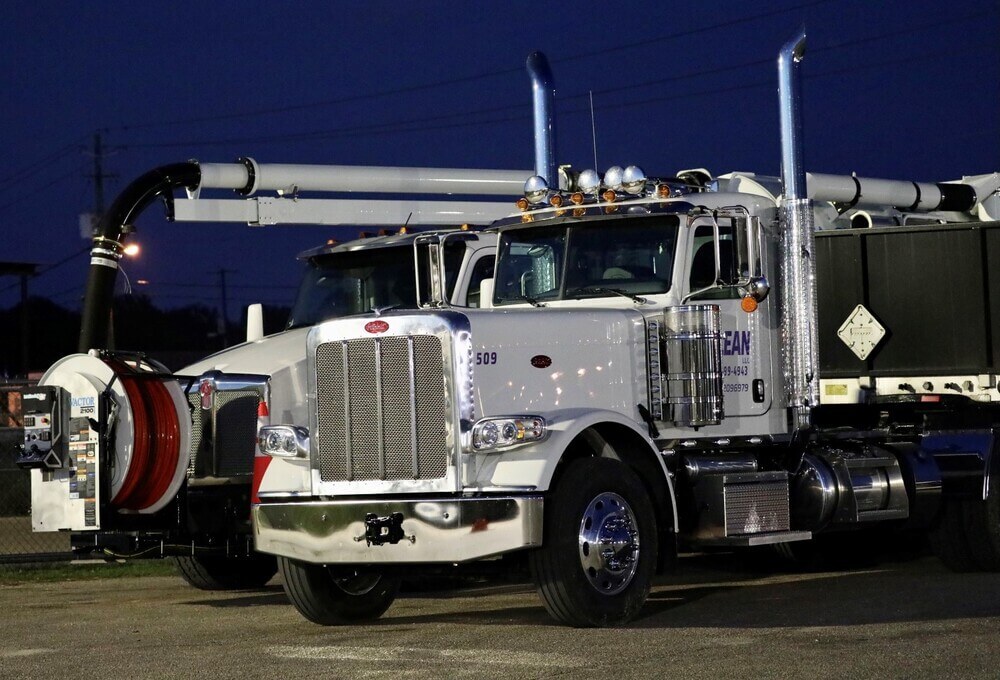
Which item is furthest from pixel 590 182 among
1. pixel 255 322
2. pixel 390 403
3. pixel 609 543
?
pixel 255 322

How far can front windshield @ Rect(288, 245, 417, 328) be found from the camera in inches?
555

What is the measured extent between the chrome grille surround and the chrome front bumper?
246 mm

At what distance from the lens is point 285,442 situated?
10.7 m

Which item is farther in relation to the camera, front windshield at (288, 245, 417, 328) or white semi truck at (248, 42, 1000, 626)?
front windshield at (288, 245, 417, 328)

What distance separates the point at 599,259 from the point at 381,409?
222 cm

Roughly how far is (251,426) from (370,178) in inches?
155

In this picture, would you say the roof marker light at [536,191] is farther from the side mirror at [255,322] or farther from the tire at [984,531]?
the tire at [984,531]

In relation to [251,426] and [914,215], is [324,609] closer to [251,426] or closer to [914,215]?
[251,426]

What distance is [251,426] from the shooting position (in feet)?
41.3

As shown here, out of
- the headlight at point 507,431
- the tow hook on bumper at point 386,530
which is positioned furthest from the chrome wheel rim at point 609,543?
the tow hook on bumper at point 386,530

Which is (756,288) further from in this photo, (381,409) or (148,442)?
(148,442)

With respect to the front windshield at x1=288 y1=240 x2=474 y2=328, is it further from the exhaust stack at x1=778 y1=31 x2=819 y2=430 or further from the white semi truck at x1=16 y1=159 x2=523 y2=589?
the exhaust stack at x1=778 y1=31 x2=819 y2=430

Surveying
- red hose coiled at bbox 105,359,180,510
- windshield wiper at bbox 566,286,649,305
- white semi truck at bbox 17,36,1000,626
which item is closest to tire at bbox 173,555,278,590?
red hose coiled at bbox 105,359,180,510

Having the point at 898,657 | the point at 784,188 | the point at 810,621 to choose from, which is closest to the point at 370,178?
the point at 784,188
